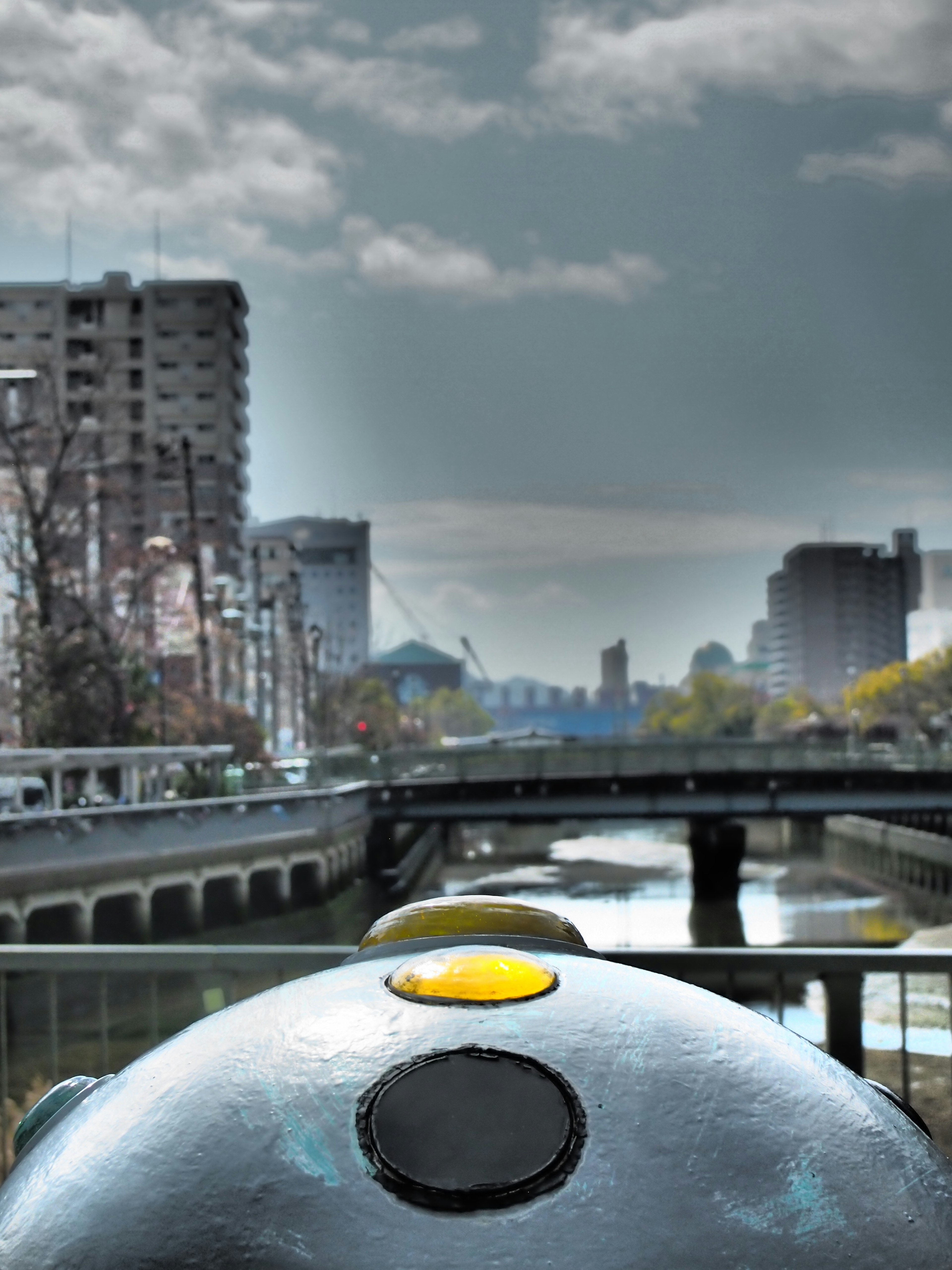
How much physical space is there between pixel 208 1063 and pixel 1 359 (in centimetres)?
7549

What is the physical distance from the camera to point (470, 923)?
7.46 feet

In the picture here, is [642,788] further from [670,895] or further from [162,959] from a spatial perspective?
[162,959]

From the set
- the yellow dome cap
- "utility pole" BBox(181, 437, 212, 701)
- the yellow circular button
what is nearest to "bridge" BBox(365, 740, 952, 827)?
"utility pole" BBox(181, 437, 212, 701)

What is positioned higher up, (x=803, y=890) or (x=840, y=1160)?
Answer: (x=840, y=1160)

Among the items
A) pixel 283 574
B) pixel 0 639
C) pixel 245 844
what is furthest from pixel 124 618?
pixel 283 574

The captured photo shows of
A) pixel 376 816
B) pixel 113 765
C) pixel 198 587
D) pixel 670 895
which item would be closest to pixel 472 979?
pixel 113 765

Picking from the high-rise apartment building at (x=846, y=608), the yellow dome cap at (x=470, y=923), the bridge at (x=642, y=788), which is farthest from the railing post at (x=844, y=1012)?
the high-rise apartment building at (x=846, y=608)

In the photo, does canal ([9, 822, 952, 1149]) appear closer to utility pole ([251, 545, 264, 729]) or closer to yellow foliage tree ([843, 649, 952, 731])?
utility pole ([251, 545, 264, 729])

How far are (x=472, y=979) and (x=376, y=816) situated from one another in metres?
39.3

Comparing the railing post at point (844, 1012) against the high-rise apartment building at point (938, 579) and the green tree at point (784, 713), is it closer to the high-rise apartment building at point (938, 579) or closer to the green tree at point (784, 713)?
the green tree at point (784, 713)

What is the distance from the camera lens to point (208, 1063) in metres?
1.85

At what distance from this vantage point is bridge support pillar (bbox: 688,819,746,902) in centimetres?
4431

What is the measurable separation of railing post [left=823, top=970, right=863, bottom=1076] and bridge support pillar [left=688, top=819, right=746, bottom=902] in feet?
131

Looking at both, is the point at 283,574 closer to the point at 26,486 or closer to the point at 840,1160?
the point at 26,486
